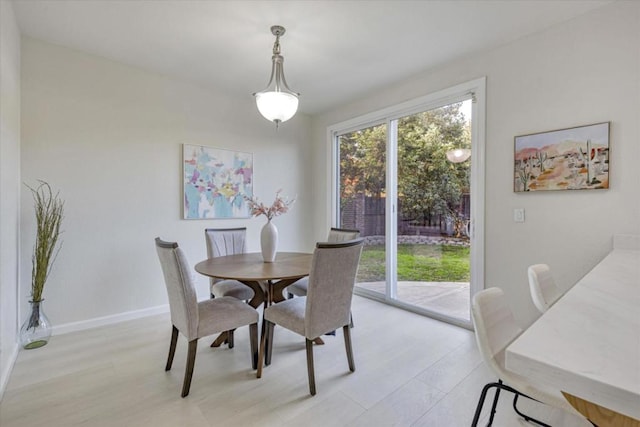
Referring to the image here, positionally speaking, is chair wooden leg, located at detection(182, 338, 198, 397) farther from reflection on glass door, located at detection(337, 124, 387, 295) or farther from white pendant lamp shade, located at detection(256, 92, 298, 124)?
reflection on glass door, located at detection(337, 124, 387, 295)

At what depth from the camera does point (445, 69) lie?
302 centimetres

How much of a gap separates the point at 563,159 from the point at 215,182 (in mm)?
3392

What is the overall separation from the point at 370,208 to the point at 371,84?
151cm

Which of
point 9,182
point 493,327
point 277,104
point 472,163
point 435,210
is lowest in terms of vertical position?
point 493,327

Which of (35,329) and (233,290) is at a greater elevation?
(233,290)

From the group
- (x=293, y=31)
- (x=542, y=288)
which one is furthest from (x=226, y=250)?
(x=542, y=288)

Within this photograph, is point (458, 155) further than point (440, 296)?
No

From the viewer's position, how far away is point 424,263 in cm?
336

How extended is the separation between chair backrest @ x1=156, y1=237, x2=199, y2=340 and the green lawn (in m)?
2.42

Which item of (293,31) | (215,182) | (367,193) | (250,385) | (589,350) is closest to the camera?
(589,350)

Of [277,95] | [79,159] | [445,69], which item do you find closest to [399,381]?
[277,95]

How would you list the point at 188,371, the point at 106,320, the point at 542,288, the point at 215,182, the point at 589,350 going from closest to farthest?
the point at 589,350 < the point at 542,288 < the point at 188,371 < the point at 106,320 < the point at 215,182

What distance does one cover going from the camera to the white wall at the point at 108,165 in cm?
265

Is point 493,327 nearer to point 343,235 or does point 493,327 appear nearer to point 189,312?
point 189,312
